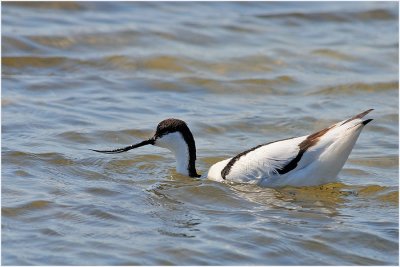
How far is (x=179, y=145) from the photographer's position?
9.80 m

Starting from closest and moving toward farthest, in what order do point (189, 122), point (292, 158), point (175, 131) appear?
point (292, 158)
point (175, 131)
point (189, 122)

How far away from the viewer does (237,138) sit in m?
11.4

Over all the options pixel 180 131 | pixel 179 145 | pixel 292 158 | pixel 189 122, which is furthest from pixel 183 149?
pixel 189 122

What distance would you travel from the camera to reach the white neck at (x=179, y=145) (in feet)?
32.1

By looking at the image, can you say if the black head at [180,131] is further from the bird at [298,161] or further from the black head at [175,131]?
the bird at [298,161]

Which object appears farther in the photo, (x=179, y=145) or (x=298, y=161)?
(x=179, y=145)

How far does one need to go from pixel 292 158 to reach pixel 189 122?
8.92 feet

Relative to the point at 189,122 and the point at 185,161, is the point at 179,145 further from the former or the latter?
the point at 189,122

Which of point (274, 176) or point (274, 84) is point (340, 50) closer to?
point (274, 84)

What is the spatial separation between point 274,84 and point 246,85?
42 cm

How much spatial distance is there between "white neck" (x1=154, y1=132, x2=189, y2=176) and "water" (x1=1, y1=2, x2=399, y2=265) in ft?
0.66

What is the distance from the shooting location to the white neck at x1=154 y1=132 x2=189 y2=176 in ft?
32.1

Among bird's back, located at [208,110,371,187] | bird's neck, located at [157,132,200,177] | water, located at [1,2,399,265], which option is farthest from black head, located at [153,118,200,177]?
bird's back, located at [208,110,371,187]

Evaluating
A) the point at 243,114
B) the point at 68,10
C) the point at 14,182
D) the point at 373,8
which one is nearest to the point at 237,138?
the point at 243,114
